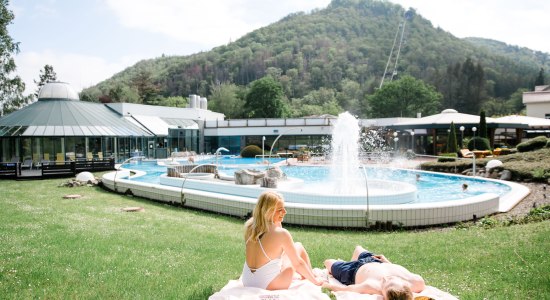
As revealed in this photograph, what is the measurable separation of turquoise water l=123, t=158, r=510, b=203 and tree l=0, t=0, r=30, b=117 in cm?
951

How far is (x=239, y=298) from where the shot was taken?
3656 millimetres

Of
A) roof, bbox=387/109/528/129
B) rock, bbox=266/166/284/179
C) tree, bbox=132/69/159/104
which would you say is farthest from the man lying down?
tree, bbox=132/69/159/104

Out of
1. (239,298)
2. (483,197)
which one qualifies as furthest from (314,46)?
(239,298)

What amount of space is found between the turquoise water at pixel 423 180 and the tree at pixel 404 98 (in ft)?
117

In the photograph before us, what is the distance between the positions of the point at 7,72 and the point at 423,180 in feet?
93.3

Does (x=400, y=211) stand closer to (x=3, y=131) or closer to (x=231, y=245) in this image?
(x=231, y=245)

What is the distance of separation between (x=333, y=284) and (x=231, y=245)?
8.85 feet

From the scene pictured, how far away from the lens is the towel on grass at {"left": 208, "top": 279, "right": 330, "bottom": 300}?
3.68 meters

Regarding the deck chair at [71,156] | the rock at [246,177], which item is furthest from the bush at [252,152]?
the rock at [246,177]

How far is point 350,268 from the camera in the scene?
14.0ft

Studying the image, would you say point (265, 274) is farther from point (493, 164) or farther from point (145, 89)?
point (145, 89)

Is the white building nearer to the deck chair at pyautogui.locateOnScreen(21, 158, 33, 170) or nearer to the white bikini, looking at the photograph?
the deck chair at pyautogui.locateOnScreen(21, 158, 33, 170)

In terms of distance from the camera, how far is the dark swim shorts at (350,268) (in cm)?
421

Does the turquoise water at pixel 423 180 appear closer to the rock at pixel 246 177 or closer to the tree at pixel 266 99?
the rock at pixel 246 177
